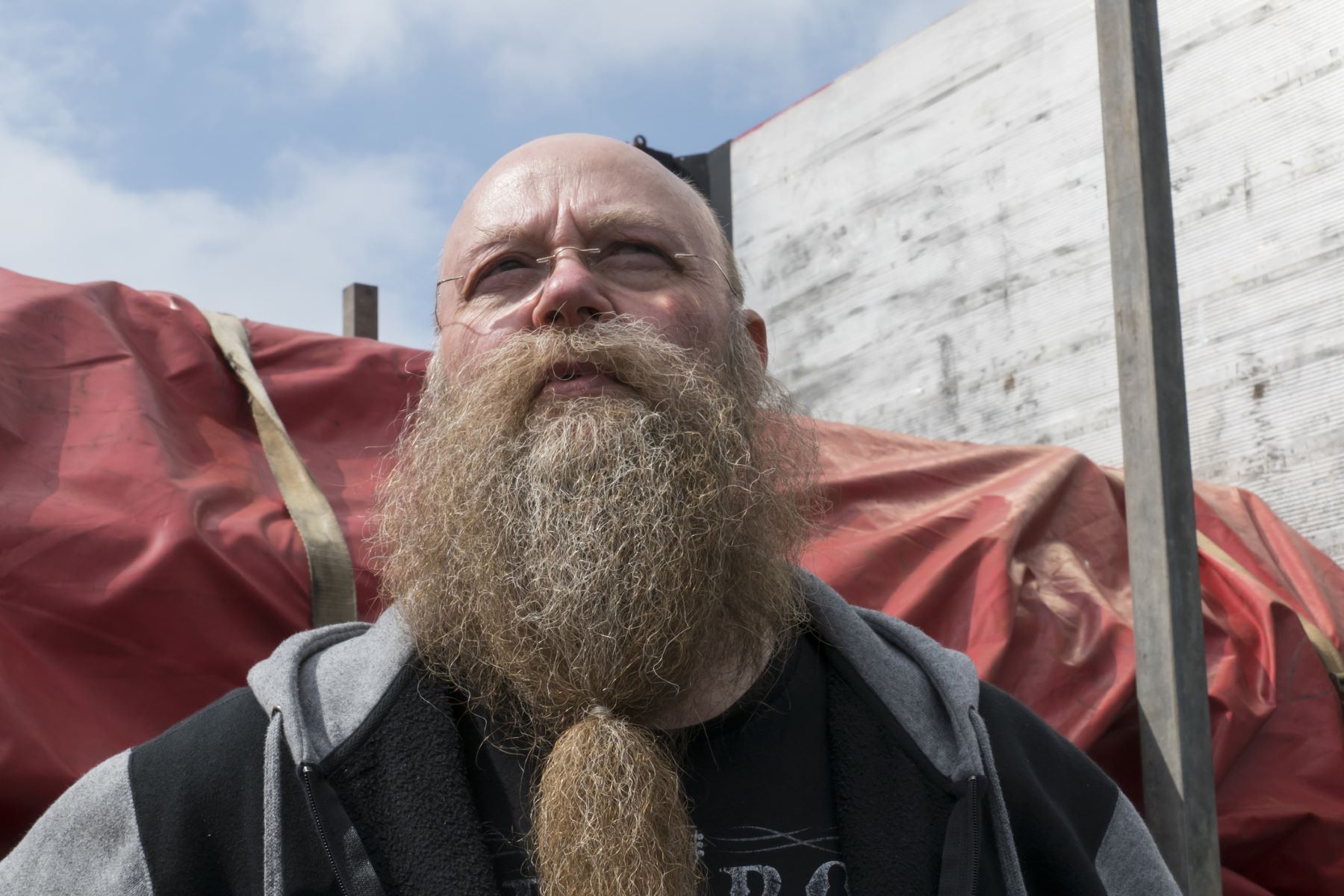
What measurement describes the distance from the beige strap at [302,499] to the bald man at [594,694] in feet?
1.64

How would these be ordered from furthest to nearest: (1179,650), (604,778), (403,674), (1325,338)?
(1325,338) → (1179,650) → (403,674) → (604,778)

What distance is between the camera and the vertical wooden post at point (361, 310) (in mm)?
4414

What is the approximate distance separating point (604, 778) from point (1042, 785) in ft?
2.08

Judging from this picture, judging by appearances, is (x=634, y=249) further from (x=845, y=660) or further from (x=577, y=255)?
(x=845, y=660)

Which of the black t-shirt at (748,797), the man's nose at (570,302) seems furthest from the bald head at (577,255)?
the black t-shirt at (748,797)

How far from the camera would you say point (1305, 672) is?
3.03 m

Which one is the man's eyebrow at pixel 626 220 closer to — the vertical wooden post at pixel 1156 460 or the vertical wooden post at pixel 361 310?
the vertical wooden post at pixel 1156 460

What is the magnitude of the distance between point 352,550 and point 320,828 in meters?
1.17

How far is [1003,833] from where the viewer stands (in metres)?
1.60

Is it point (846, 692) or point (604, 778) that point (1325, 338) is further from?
point (604, 778)

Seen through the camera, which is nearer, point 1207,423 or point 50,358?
point 50,358

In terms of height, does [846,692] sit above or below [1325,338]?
below

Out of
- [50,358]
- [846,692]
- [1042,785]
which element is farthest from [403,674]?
[50,358]

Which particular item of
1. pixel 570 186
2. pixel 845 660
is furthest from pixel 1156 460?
pixel 570 186
